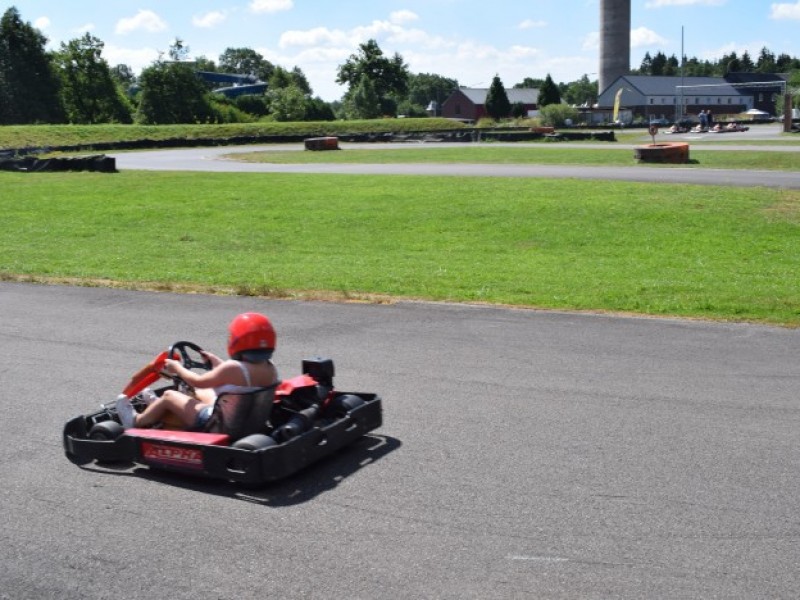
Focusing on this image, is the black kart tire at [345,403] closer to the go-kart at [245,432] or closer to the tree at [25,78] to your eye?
the go-kart at [245,432]

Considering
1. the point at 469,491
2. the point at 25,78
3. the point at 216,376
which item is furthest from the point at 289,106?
the point at 469,491

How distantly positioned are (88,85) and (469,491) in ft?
292

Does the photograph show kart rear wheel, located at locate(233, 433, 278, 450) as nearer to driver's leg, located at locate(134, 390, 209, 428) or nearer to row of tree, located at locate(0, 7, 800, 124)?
driver's leg, located at locate(134, 390, 209, 428)

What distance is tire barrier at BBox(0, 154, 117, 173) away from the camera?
3381 centimetres

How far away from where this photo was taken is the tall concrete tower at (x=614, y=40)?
113250 mm

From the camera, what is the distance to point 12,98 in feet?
269

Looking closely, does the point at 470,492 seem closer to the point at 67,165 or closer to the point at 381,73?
the point at 67,165

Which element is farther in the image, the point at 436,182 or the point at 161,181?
the point at 161,181

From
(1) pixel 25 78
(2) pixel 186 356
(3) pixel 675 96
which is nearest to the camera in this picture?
(2) pixel 186 356

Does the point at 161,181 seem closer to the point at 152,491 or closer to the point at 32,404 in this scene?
the point at 32,404

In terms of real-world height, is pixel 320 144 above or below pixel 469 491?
above

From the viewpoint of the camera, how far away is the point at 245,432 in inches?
238

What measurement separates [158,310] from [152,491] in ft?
20.3

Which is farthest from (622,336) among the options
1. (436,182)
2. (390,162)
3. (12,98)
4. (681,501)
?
(12,98)
